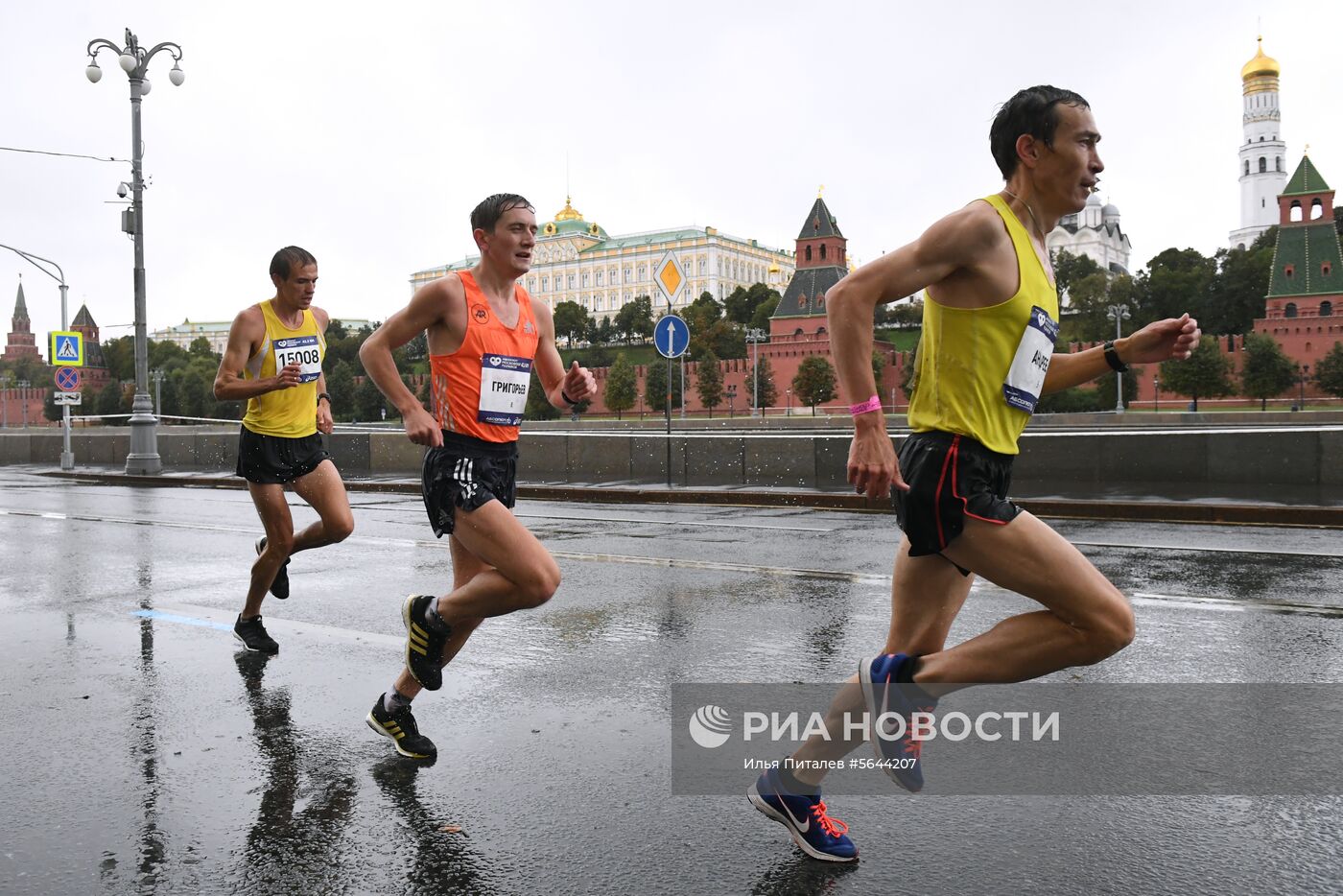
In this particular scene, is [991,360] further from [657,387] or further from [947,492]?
[657,387]

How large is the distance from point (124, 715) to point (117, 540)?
6811mm

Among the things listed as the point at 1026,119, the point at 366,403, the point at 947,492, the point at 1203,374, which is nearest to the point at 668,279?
the point at 1026,119

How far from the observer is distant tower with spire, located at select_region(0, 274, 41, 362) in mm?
167000

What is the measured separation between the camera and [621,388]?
102 metres

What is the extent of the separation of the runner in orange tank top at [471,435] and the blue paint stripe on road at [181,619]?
2.75 metres

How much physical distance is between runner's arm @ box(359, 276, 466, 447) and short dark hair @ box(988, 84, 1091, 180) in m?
1.88

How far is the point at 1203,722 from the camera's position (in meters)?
4.32

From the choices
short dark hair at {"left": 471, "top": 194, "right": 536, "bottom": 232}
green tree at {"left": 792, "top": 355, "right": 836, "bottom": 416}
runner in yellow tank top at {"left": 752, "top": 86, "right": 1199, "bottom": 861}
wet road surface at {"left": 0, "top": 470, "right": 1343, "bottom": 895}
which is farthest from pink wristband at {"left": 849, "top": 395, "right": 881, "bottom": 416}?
green tree at {"left": 792, "top": 355, "right": 836, "bottom": 416}

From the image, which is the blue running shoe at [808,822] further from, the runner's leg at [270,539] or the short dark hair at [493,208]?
the runner's leg at [270,539]

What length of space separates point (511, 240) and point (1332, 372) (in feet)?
256

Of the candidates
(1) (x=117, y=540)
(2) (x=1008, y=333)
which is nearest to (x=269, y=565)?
(2) (x=1008, y=333)

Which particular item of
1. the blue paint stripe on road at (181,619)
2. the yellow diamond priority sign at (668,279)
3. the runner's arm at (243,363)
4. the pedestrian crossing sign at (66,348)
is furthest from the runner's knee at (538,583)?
the pedestrian crossing sign at (66,348)

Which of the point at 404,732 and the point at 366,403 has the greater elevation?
the point at 366,403

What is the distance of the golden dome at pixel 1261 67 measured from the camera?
5714 inches
